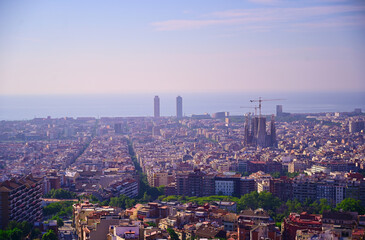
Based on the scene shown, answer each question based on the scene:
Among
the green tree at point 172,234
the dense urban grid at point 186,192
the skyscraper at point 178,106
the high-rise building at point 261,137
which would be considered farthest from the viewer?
the skyscraper at point 178,106

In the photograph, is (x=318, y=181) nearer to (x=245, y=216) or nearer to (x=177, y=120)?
(x=245, y=216)

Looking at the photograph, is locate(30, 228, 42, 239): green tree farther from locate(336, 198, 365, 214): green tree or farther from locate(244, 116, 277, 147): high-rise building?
locate(244, 116, 277, 147): high-rise building

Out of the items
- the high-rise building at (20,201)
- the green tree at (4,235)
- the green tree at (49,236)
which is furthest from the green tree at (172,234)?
the high-rise building at (20,201)

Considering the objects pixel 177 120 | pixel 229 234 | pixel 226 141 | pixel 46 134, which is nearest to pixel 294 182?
pixel 229 234

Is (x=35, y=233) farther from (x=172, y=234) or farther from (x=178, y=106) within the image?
(x=178, y=106)

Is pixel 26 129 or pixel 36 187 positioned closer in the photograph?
pixel 36 187

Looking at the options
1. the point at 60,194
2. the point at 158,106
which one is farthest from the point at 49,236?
the point at 158,106

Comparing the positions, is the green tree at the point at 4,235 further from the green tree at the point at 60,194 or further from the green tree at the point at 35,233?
the green tree at the point at 60,194

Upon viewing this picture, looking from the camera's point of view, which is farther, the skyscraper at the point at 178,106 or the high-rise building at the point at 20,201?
the skyscraper at the point at 178,106

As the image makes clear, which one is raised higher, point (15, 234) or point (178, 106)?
point (178, 106)
